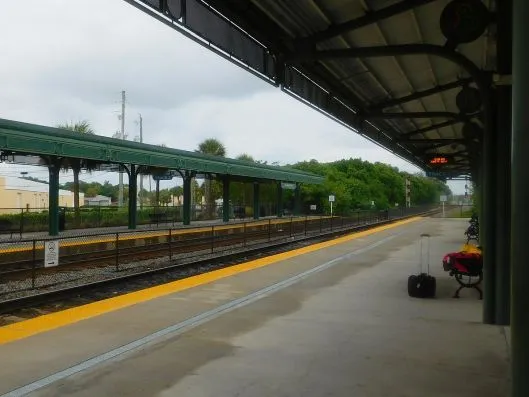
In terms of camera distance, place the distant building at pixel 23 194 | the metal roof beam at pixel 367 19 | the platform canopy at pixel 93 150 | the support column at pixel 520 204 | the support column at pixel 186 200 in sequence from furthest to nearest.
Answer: the distant building at pixel 23 194 < the support column at pixel 186 200 < the platform canopy at pixel 93 150 < the metal roof beam at pixel 367 19 < the support column at pixel 520 204

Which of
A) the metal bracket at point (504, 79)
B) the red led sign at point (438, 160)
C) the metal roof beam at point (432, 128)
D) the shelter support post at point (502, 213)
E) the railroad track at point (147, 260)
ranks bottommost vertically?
the railroad track at point (147, 260)

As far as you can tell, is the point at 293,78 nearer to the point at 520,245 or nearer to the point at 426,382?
the point at 426,382

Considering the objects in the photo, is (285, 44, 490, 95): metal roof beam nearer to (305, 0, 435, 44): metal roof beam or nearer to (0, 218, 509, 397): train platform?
(305, 0, 435, 44): metal roof beam

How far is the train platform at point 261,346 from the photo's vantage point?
4.73 meters

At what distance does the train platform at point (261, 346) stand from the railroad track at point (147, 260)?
163cm

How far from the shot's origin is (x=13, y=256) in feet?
47.4

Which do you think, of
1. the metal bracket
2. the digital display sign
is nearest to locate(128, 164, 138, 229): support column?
the digital display sign

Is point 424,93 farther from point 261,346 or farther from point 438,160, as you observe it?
point 438,160

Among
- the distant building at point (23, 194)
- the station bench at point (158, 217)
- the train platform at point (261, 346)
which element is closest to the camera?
the train platform at point (261, 346)

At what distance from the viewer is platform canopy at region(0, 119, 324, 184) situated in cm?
1773

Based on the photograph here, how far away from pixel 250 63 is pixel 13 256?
1011cm

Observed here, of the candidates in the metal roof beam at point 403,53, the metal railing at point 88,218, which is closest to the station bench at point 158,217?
the metal railing at point 88,218

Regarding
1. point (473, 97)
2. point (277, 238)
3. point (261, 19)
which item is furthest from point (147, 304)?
point (277, 238)

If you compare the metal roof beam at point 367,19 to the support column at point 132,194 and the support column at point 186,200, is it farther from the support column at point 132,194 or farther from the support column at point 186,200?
the support column at point 186,200
